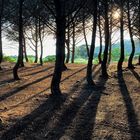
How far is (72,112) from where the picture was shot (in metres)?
16.7

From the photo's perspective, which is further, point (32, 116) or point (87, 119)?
point (32, 116)

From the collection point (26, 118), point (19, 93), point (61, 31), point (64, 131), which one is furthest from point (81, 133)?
point (19, 93)

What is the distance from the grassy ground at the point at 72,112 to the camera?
13.4 meters

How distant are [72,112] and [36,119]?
2078mm

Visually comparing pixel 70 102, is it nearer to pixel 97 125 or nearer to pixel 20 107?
pixel 20 107

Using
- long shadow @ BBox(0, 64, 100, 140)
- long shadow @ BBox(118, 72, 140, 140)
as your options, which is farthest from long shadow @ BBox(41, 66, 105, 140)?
long shadow @ BBox(118, 72, 140, 140)

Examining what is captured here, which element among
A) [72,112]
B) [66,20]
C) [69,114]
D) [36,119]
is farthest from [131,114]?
[66,20]

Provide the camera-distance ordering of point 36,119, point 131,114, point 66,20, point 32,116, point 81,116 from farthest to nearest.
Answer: point 66,20 → point 131,114 → point 81,116 → point 32,116 → point 36,119

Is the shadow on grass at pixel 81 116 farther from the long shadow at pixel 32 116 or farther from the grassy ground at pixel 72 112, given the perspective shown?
the long shadow at pixel 32 116

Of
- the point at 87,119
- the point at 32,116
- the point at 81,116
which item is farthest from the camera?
the point at 81,116

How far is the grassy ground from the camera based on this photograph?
1335cm

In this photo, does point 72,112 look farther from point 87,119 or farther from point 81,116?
point 87,119

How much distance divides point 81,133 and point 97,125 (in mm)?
1279

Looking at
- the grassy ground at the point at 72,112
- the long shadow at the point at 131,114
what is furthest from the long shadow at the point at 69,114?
the long shadow at the point at 131,114
